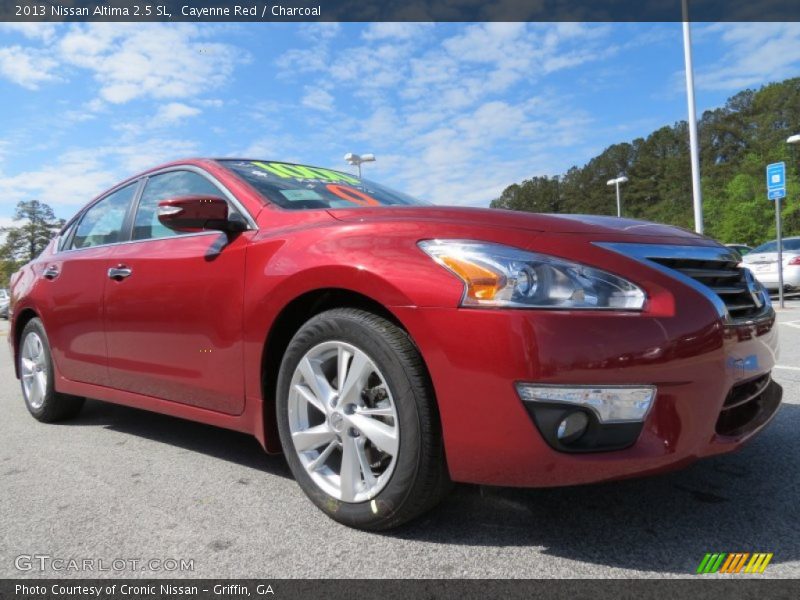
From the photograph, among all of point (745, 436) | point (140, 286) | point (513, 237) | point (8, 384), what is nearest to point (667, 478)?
point (745, 436)

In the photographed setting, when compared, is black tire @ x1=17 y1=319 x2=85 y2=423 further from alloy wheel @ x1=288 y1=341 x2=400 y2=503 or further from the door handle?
Result: alloy wheel @ x1=288 y1=341 x2=400 y2=503

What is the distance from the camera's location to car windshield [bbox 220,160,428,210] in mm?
2768

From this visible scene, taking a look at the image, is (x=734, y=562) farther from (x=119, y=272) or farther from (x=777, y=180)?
(x=777, y=180)

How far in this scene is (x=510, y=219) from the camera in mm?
2096

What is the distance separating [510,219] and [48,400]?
11.1ft

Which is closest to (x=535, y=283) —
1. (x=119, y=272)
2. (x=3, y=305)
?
(x=119, y=272)

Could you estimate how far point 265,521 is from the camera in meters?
2.24

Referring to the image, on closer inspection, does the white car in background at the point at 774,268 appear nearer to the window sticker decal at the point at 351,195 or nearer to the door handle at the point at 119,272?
the window sticker decal at the point at 351,195

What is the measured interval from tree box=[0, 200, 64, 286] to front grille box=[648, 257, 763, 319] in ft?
252

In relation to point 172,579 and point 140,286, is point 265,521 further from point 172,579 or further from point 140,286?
point 140,286

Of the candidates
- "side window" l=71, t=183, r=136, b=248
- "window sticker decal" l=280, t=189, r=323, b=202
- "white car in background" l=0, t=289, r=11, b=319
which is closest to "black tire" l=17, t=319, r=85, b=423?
"side window" l=71, t=183, r=136, b=248

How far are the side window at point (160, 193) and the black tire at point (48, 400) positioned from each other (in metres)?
1.22

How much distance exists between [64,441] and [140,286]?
4.06ft

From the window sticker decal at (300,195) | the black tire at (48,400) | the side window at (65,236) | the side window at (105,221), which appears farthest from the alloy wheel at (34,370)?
the window sticker decal at (300,195)
